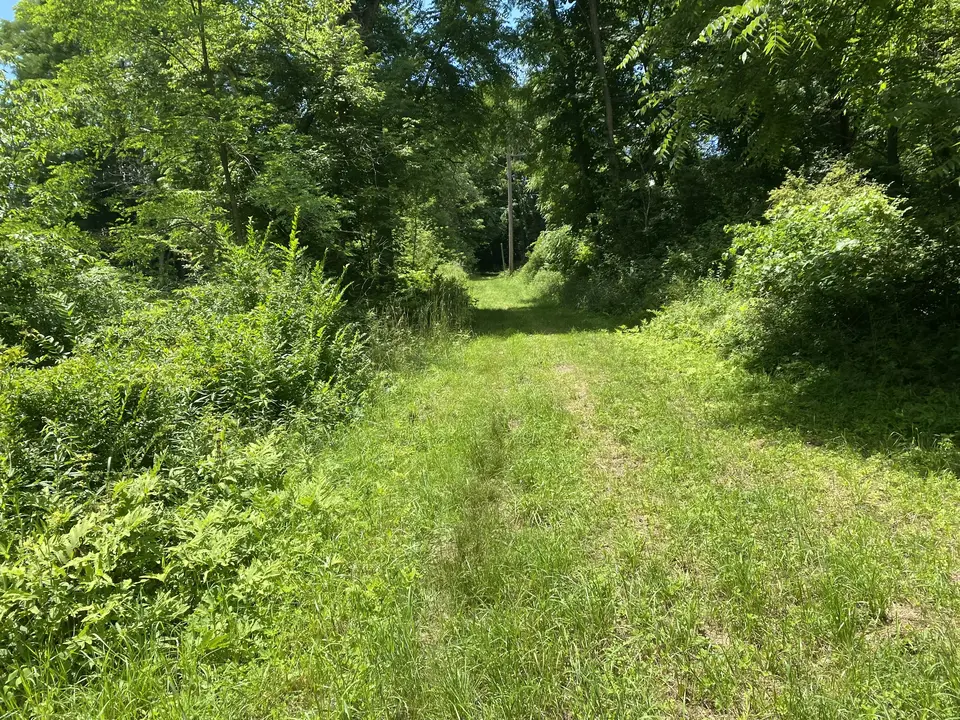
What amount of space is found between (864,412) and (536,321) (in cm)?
886

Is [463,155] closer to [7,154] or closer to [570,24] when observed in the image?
[570,24]

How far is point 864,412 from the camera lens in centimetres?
A: 468

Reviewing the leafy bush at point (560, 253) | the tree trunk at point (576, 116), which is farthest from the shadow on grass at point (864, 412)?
the tree trunk at point (576, 116)

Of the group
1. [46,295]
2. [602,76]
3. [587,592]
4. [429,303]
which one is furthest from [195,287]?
[602,76]

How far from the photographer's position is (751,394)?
559cm

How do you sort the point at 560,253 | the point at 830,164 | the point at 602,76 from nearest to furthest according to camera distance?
the point at 830,164 → the point at 602,76 → the point at 560,253

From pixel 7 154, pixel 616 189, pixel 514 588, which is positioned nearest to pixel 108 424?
pixel 514 588

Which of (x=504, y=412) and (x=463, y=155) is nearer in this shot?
(x=504, y=412)

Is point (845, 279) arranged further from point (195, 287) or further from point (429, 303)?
point (195, 287)

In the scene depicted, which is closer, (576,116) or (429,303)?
(429,303)

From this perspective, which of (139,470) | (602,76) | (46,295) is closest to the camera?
(139,470)

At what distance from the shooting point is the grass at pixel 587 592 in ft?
6.73

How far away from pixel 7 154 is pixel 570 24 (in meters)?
16.1

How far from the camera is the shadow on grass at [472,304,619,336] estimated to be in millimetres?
11406
